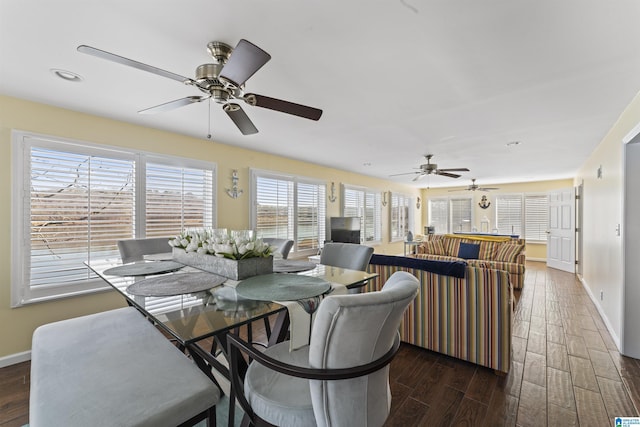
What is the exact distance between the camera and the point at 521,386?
205 cm

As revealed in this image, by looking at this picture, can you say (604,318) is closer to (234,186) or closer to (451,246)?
(451,246)

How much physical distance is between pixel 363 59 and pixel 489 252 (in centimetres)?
491

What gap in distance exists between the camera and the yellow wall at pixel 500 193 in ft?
25.2

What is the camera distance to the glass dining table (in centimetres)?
104

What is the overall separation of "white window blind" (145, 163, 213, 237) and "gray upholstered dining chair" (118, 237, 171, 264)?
1.86 feet

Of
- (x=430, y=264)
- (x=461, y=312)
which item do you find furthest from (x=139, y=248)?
(x=461, y=312)

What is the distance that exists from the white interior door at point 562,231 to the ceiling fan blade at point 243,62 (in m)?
7.44

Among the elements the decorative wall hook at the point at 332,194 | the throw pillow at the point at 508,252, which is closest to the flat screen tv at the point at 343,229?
the decorative wall hook at the point at 332,194

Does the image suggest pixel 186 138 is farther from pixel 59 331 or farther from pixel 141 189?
pixel 59 331

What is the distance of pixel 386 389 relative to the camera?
1157 mm

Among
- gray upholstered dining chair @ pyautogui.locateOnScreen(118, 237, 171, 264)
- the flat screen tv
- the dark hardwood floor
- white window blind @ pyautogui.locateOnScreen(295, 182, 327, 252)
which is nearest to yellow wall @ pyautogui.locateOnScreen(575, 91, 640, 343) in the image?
the dark hardwood floor

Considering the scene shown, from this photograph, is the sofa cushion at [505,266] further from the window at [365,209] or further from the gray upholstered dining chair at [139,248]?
the gray upholstered dining chair at [139,248]

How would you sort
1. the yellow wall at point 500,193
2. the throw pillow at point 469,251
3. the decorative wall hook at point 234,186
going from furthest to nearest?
the yellow wall at point 500,193 < the throw pillow at point 469,251 < the decorative wall hook at point 234,186

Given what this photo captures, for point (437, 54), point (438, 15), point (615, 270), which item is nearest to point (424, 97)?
point (437, 54)
